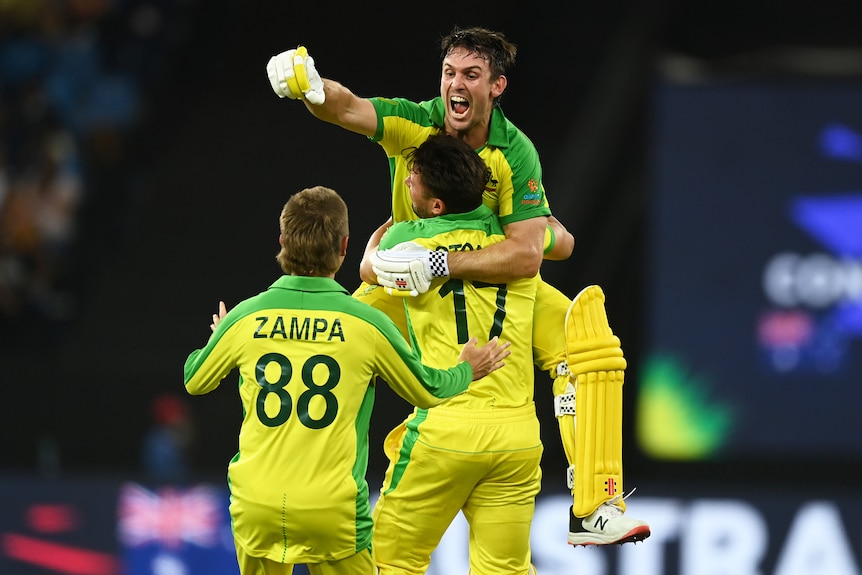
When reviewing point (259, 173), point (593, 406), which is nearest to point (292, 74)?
point (593, 406)

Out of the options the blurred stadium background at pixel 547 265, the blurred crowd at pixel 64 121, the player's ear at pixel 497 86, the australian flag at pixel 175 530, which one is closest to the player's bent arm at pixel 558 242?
the player's ear at pixel 497 86

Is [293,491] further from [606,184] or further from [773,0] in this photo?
[773,0]

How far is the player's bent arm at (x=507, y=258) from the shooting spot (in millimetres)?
4707

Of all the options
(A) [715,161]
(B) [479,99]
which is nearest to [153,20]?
(A) [715,161]

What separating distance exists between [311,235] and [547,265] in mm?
5502

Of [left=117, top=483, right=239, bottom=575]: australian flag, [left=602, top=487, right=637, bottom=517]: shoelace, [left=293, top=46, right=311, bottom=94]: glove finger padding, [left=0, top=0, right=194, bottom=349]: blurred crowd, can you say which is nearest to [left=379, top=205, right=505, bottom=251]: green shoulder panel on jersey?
[left=293, top=46, right=311, bottom=94]: glove finger padding

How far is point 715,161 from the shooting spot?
352 inches

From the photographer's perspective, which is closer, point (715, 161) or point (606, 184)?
point (715, 161)

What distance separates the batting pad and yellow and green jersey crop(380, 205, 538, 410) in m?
0.19

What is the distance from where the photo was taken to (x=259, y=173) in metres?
11.1

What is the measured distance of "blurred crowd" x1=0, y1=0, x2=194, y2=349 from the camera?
11195mm

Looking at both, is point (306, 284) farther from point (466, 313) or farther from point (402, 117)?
point (402, 117)

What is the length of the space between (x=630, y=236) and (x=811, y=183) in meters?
1.36

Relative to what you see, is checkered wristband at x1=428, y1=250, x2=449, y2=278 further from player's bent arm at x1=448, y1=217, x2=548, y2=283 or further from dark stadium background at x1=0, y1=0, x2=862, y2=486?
dark stadium background at x1=0, y1=0, x2=862, y2=486
